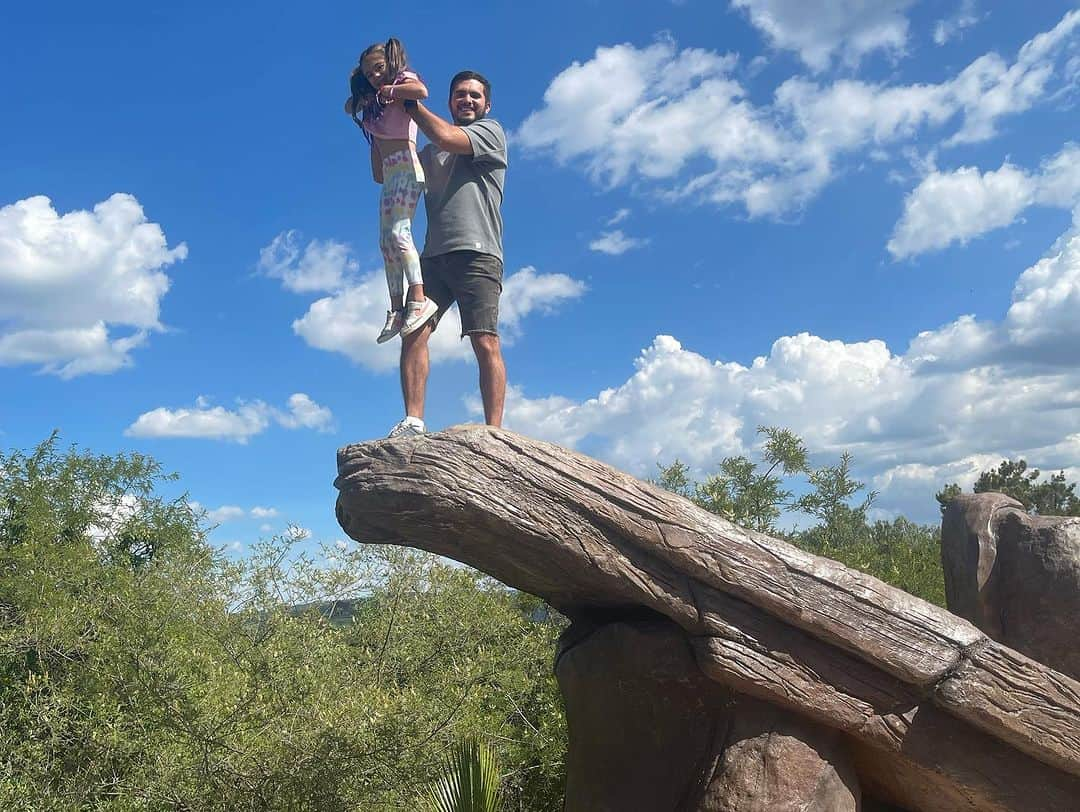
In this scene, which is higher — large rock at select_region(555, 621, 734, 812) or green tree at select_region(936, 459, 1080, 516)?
green tree at select_region(936, 459, 1080, 516)

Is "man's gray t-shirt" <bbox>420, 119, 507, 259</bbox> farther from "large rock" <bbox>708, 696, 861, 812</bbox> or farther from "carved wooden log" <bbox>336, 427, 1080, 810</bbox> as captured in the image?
"large rock" <bbox>708, 696, 861, 812</bbox>

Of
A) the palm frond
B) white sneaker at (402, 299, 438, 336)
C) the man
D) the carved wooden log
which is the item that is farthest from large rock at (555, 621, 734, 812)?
white sneaker at (402, 299, 438, 336)

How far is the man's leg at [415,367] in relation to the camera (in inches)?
219

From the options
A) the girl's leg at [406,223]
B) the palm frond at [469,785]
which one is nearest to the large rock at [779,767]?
the palm frond at [469,785]

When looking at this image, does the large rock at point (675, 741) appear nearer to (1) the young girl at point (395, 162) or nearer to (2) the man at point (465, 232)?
(2) the man at point (465, 232)

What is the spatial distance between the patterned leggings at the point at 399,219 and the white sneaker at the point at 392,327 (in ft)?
0.18

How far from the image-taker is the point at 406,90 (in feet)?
17.9

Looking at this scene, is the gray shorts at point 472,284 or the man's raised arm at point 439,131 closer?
the man's raised arm at point 439,131

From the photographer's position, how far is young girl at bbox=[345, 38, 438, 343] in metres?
5.52

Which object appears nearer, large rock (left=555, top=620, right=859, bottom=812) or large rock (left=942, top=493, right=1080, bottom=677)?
large rock (left=555, top=620, right=859, bottom=812)

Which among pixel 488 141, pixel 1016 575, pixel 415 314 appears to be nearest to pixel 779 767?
pixel 1016 575

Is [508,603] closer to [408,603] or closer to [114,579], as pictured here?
[408,603]

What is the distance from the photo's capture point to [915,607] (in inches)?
206

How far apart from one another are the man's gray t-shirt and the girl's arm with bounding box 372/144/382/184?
28cm
